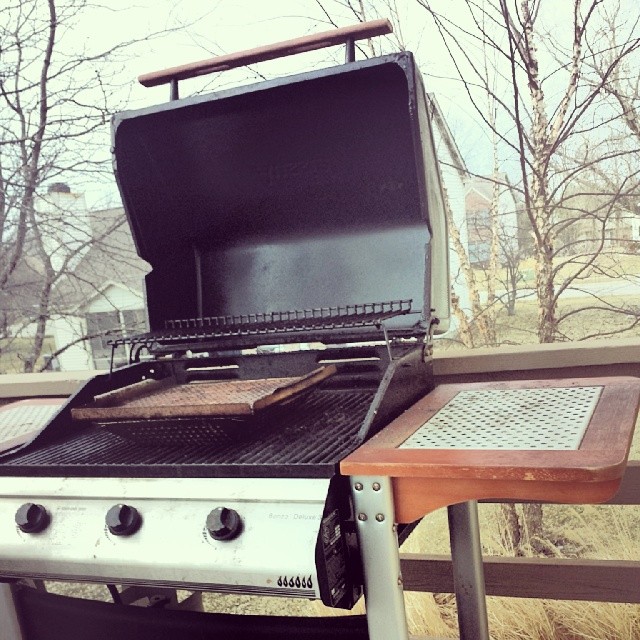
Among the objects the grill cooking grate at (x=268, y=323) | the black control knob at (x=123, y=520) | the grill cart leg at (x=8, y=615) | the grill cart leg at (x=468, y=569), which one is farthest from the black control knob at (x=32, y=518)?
the grill cart leg at (x=468, y=569)

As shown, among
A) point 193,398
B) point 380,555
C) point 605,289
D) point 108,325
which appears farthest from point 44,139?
point 380,555

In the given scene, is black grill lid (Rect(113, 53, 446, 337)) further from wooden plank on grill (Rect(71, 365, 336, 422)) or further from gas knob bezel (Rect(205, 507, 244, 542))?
gas knob bezel (Rect(205, 507, 244, 542))

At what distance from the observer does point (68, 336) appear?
3.59m

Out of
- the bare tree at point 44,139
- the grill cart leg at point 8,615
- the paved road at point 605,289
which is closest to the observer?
the grill cart leg at point 8,615

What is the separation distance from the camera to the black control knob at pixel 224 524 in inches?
33.9

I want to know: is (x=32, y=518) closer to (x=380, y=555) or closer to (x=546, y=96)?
(x=380, y=555)

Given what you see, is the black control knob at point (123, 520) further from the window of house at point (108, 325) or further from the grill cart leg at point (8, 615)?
the window of house at point (108, 325)

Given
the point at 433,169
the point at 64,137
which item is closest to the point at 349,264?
the point at 433,169

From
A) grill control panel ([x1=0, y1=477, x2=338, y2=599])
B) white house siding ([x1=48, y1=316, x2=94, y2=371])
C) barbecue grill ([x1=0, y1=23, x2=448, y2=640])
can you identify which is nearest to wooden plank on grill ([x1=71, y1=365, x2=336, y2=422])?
barbecue grill ([x1=0, y1=23, x2=448, y2=640])

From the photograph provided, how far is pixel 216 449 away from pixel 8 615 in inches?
22.2

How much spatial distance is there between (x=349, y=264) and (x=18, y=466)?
32.4 inches

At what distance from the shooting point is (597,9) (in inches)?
94.7

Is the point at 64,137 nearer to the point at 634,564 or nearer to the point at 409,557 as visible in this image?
the point at 409,557

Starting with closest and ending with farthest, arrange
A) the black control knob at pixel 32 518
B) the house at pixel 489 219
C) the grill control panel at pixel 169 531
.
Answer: the grill control panel at pixel 169 531
the black control knob at pixel 32 518
the house at pixel 489 219
